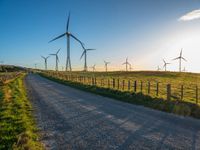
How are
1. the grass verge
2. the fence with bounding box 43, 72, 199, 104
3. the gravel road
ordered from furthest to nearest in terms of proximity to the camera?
the fence with bounding box 43, 72, 199, 104 → the grass verge → the gravel road

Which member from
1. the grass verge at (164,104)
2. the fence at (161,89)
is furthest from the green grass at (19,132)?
the fence at (161,89)

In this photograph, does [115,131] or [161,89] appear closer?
[115,131]

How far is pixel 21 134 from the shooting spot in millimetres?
9781

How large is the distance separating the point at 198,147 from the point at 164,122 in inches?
156

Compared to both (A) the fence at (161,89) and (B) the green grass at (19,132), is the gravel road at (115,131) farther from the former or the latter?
(A) the fence at (161,89)

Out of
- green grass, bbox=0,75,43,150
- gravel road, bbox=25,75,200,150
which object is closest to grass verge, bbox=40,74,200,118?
gravel road, bbox=25,75,200,150

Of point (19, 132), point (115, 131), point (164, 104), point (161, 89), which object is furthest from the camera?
point (161, 89)

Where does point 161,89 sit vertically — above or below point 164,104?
below

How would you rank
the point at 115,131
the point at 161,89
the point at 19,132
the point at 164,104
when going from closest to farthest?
the point at 115,131 < the point at 19,132 < the point at 164,104 < the point at 161,89

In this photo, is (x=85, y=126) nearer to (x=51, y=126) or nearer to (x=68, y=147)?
(x=51, y=126)

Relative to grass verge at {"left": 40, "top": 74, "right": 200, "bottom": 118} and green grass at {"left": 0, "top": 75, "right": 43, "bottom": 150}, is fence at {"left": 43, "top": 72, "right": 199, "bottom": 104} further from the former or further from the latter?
green grass at {"left": 0, "top": 75, "right": 43, "bottom": 150}

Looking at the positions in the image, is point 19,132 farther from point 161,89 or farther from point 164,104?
point 161,89

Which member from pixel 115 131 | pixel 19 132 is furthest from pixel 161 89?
pixel 19 132

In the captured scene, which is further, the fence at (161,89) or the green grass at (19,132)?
the fence at (161,89)
